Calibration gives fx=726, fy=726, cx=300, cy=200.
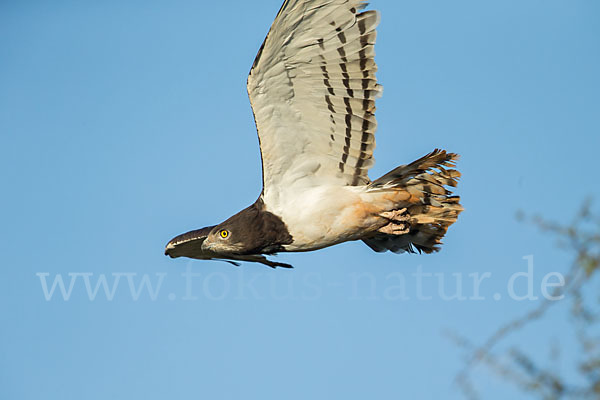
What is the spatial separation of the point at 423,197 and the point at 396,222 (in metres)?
0.35

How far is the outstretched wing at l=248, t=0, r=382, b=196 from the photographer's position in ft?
18.9

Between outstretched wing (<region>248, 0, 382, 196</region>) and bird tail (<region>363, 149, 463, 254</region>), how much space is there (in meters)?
0.34

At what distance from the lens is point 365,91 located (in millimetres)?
6262

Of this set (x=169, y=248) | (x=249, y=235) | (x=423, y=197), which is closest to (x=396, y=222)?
(x=423, y=197)

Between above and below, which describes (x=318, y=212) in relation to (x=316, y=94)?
below

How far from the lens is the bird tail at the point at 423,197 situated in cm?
673

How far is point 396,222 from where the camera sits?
22.9 ft

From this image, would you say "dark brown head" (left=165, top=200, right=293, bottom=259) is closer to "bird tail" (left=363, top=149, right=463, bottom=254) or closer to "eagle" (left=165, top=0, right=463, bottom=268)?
"eagle" (left=165, top=0, right=463, bottom=268)

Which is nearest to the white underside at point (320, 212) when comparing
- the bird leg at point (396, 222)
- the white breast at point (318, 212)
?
the white breast at point (318, 212)

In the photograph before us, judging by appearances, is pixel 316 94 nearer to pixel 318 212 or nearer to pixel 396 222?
pixel 318 212

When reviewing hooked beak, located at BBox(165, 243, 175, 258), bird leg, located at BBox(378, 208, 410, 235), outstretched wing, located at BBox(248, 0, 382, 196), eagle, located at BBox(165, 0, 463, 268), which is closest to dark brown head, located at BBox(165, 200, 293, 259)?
eagle, located at BBox(165, 0, 463, 268)

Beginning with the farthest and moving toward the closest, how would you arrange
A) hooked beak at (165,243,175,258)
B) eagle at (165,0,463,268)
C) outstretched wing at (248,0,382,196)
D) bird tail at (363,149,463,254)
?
1. hooked beak at (165,243,175,258)
2. bird tail at (363,149,463,254)
3. eagle at (165,0,463,268)
4. outstretched wing at (248,0,382,196)

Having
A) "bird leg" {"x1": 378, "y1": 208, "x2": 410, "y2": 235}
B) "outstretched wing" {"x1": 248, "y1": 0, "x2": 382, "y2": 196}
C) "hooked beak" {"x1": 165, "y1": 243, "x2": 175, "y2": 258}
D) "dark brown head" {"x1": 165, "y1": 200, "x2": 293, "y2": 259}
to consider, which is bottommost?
"bird leg" {"x1": 378, "y1": 208, "x2": 410, "y2": 235}

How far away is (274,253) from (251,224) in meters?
0.48
